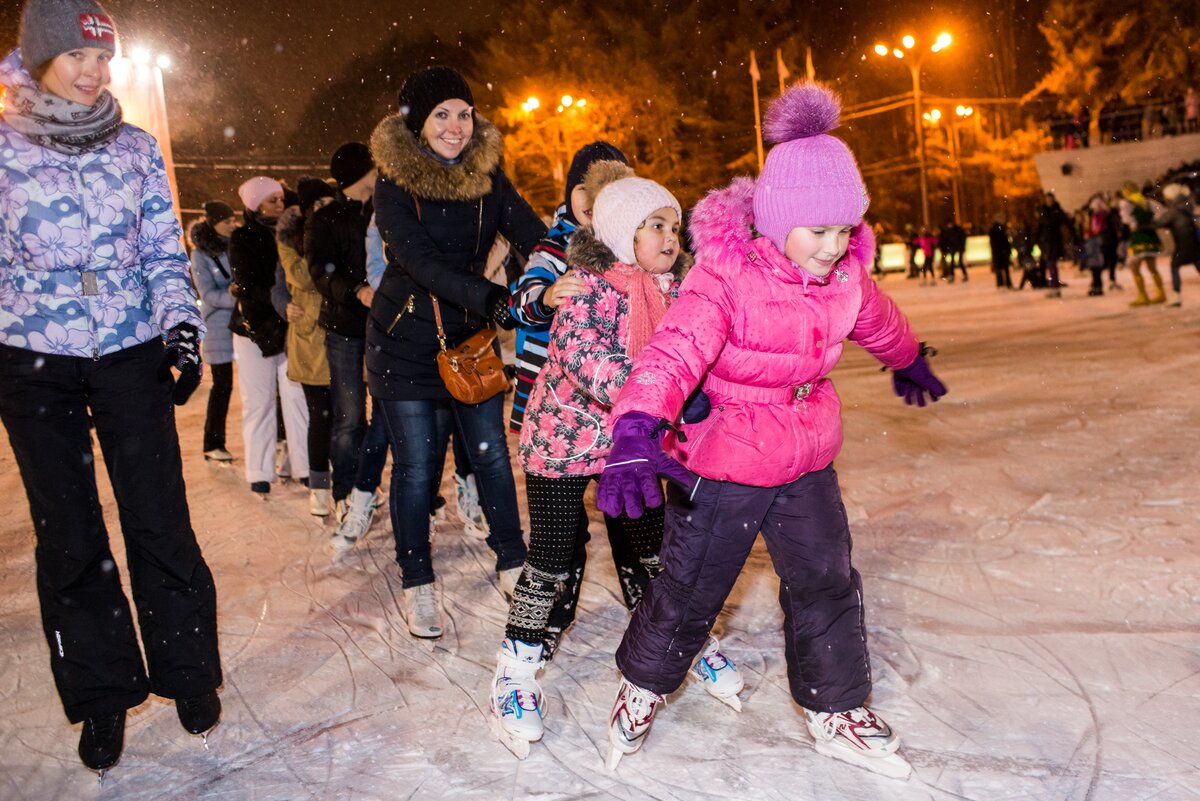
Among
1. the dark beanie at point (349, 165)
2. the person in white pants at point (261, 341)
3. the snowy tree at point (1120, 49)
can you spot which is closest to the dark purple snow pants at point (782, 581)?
the dark beanie at point (349, 165)

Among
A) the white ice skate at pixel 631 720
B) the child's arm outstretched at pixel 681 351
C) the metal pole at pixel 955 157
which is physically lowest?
the white ice skate at pixel 631 720

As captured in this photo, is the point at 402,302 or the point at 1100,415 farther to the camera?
A: the point at 1100,415

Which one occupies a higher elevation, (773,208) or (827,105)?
(827,105)

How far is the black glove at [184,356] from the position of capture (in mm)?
2818

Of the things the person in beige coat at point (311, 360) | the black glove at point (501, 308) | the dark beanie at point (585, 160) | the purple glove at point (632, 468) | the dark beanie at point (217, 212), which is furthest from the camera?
the dark beanie at point (217, 212)

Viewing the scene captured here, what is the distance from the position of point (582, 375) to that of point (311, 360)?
3275 mm

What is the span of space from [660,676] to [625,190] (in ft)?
4.23

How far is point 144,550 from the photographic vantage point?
299cm

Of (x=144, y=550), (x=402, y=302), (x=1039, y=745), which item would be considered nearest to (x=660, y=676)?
(x=1039, y=745)

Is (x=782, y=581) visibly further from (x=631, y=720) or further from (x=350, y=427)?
(x=350, y=427)

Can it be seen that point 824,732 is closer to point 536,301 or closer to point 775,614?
point 775,614

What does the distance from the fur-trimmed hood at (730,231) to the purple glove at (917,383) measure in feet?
1.60

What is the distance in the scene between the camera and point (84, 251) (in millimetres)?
2783

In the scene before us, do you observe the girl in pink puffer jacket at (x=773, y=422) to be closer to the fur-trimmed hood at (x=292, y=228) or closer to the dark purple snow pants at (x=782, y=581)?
the dark purple snow pants at (x=782, y=581)
